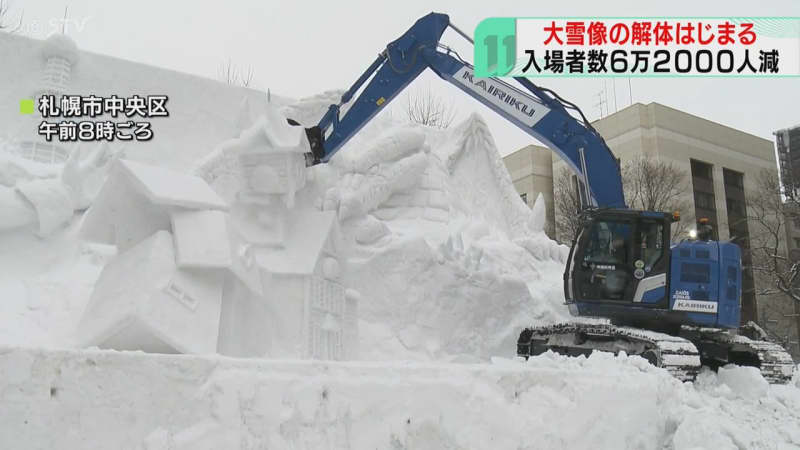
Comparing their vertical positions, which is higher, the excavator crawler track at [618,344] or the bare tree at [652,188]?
the bare tree at [652,188]

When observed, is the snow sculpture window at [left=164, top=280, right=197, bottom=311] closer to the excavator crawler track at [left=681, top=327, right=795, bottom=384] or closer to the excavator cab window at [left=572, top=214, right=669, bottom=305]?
the excavator cab window at [left=572, top=214, right=669, bottom=305]

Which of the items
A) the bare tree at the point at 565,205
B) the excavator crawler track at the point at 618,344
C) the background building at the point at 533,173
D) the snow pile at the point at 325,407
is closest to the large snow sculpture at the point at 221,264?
the snow pile at the point at 325,407

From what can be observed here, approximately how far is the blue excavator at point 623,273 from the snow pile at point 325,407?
2862 mm

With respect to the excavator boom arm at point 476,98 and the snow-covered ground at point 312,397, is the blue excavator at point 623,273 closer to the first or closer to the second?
the excavator boom arm at point 476,98

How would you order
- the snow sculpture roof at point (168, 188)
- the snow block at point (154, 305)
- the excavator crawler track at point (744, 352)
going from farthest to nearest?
the excavator crawler track at point (744, 352) → the snow sculpture roof at point (168, 188) → the snow block at point (154, 305)

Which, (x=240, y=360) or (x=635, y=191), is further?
(x=635, y=191)

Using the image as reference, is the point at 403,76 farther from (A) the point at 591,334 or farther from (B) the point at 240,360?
(B) the point at 240,360

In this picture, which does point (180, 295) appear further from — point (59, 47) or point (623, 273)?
point (59, 47)

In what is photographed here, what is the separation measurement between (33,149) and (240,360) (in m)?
7.49

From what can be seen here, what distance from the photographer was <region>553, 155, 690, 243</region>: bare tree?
20.3 meters

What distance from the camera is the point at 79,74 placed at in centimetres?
1020

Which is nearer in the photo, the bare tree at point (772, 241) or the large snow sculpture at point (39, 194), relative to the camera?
the large snow sculpture at point (39, 194)

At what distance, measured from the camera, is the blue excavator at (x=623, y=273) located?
24.0ft

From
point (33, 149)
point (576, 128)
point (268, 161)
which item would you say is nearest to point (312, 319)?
point (268, 161)
